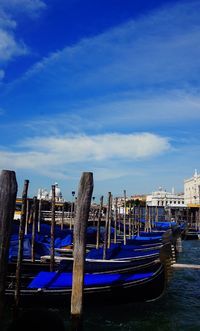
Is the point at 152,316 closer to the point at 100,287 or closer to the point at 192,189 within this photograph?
the point at 100,287

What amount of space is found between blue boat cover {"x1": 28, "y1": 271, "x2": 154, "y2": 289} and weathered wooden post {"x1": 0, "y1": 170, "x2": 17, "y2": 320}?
3.74 meters

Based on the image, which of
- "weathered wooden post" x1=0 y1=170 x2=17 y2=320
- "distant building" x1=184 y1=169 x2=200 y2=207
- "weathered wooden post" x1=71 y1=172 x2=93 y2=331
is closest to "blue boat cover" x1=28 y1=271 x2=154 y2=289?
"weathered wooden post" x1=71 y1=172 x2=93 y2=331

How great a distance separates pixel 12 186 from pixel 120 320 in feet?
14.7

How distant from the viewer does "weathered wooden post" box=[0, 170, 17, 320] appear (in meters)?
4.11

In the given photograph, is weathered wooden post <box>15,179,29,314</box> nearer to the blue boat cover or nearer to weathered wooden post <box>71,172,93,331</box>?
the blue boat cover

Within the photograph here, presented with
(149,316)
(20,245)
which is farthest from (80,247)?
(149,316)

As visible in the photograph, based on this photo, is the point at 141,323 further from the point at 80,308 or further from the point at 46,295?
the point at 80,308

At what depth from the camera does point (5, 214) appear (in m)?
4.14

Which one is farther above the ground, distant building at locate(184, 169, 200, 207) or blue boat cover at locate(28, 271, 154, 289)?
distant building at locate(184, 169, 200, 207)

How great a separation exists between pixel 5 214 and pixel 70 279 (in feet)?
13.6

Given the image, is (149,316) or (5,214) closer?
(5,214)

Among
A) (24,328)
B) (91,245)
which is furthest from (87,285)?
(91,245)

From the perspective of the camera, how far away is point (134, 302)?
26.8ft

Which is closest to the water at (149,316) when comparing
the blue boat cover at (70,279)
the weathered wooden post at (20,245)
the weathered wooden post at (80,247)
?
the blue boat cover at (70,279)
